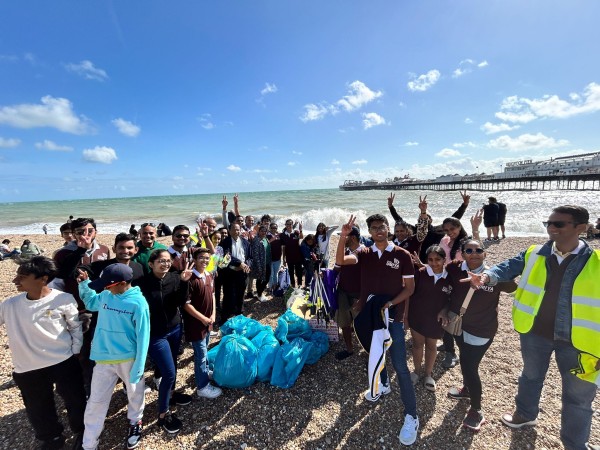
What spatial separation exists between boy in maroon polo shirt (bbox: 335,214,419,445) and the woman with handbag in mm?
557

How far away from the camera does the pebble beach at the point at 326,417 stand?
2.78 meters

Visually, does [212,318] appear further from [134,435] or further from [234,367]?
[134,435]

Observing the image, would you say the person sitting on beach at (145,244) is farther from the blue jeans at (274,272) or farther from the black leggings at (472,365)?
the black leggings at (472,365)

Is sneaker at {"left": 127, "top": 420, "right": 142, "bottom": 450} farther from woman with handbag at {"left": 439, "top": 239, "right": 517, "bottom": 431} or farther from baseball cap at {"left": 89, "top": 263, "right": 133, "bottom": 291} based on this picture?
woman with handbag at {"left": 439, "top": 239, "right": 517, "bottom": 431}

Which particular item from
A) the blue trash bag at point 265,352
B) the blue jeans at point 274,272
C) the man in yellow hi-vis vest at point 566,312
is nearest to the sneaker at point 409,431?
the man in yellow hi-vis vest at point 566,312

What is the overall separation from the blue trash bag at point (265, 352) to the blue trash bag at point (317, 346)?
56 centimetres

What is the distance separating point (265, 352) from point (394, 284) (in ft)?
6.89

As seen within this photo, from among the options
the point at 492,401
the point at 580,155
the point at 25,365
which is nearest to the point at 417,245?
the point at 492,401

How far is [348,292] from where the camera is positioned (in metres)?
4.05

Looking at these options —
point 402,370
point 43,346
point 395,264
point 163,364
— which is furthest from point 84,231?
point 402,370

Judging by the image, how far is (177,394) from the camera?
328cm

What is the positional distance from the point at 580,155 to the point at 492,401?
122673mm

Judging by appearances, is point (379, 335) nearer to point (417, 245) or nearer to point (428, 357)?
point (428, 357)

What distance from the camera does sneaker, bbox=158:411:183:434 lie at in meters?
2.85
